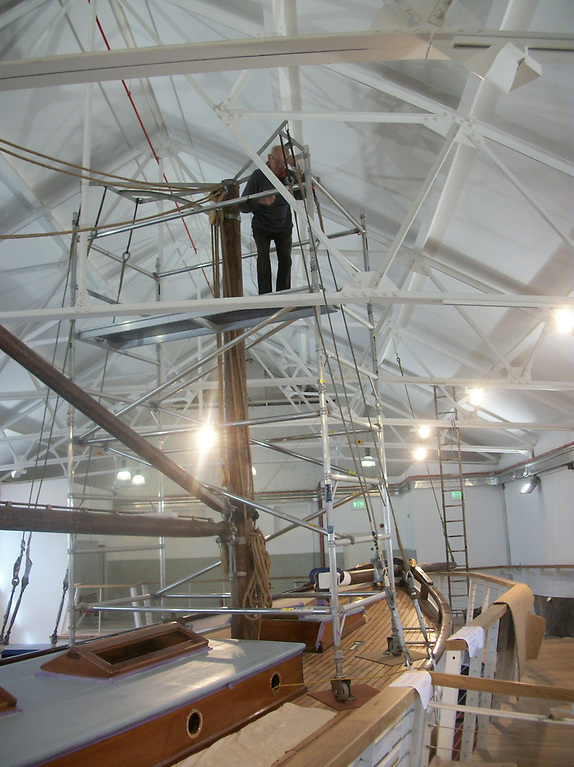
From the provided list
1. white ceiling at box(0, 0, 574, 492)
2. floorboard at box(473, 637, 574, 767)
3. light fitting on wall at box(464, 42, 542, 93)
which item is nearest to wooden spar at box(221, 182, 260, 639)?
white ceiling at box(0, 0, 574, 492)

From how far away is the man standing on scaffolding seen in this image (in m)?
5.28

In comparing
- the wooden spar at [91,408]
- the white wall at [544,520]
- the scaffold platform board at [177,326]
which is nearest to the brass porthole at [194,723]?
the wooden spar at [91,408]

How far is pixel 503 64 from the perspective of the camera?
3.40m

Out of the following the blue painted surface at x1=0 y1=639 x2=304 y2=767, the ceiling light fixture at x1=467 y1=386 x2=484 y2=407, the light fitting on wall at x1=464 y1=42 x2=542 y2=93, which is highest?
the light fitting on wall at x1=464 y1=42 x2=542 y2=93

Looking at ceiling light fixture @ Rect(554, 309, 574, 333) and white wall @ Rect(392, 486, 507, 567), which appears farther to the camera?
white wall @ Rect(392, 486, 507, 567)

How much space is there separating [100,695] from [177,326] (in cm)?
321

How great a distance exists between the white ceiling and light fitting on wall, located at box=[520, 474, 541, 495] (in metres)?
2.91

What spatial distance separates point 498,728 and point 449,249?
574cm

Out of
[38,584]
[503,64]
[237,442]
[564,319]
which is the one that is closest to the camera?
[503,64]

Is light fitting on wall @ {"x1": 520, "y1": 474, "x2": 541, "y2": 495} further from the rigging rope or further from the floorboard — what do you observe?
the rigging rope

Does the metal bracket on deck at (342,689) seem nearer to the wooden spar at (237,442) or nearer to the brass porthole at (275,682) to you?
the brass porthole at (275,682)

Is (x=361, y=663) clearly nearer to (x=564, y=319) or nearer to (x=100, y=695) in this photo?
(x=100, y=695)

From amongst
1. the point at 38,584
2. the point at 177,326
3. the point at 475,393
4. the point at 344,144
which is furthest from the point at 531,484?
the point at 38,584

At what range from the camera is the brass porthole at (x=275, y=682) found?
3211mm
